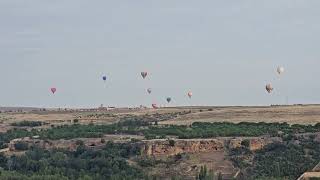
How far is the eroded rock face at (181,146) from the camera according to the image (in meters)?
51.2

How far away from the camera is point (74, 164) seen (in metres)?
49.1

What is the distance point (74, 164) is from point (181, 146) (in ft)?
27.2

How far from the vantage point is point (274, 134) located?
5609 centimetres

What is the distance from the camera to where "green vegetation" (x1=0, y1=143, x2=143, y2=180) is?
149ft

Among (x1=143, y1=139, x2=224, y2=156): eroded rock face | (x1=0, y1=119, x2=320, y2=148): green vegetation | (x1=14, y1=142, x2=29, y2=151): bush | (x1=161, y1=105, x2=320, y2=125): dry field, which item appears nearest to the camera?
(x1=143, y1=139, x2=224, y2=156): eroded rock face

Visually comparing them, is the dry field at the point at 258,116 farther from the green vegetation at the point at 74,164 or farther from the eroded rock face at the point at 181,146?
the green vegetation at the point at 74,164

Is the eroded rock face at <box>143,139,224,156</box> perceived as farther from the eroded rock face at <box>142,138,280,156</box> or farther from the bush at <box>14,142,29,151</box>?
the bush at <box>14,142,29,151</box>

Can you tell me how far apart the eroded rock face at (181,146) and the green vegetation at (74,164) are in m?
1.13

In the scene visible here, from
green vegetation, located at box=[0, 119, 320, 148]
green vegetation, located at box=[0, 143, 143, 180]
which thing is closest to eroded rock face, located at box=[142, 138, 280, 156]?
green vegetation, located at box=[0, 143, 143, 180]

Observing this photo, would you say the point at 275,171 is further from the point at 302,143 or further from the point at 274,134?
the point at 274,134

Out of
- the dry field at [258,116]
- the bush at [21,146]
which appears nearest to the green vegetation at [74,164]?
the bush at [21,146]

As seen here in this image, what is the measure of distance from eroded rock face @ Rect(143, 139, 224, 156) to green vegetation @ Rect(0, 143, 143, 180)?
3.70 feet

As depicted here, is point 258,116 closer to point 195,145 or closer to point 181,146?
point 195,145

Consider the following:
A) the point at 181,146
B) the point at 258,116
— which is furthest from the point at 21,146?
the point at 258,116
